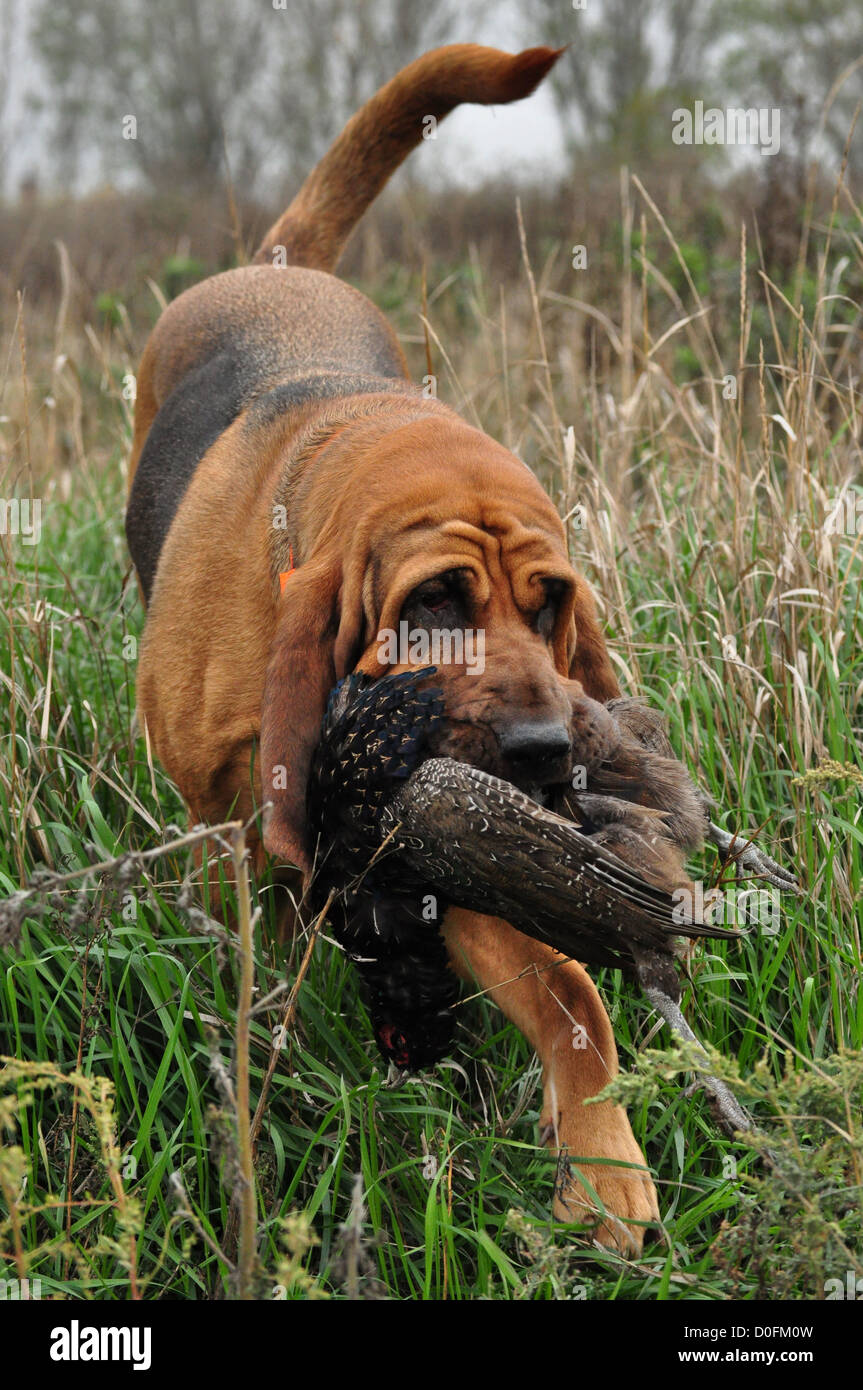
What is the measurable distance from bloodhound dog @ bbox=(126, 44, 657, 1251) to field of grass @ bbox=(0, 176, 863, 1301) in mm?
179

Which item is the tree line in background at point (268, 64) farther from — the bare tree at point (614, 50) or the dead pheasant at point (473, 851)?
the dead pheasant at point (473, 851)

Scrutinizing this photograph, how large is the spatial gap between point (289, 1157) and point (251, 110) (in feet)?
78.2

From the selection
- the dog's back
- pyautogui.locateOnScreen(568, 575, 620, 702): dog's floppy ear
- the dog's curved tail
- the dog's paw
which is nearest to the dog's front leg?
the dog's paw

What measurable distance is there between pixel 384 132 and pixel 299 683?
2.92m

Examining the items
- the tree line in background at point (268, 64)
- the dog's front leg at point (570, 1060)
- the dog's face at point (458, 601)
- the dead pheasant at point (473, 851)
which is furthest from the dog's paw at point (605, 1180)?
the tree line in background at point (268, 64)

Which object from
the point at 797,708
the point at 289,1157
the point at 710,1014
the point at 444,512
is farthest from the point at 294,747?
the point at 797,708

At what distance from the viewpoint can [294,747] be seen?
2.81m

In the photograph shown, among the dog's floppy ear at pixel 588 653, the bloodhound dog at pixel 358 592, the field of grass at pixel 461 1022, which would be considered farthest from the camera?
the dog's floppy ear at pixel 588 653

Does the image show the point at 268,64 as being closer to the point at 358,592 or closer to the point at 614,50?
the point at 614,50

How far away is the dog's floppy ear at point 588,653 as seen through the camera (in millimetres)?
3170

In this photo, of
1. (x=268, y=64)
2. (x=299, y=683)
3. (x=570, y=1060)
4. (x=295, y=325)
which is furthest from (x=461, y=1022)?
(x=268, y=64)

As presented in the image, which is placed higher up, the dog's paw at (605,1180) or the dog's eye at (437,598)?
the dog's eye at (437,598)

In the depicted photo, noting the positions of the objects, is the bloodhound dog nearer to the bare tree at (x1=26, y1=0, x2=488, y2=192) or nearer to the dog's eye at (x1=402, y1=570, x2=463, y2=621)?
the dog's eye at (x1=402, y1=570, x2=463, y2=621)

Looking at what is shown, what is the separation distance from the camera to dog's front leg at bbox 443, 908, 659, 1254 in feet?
8.52
